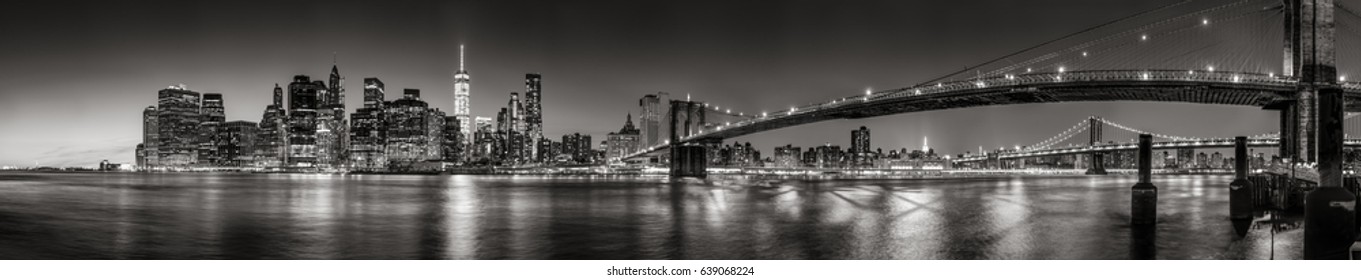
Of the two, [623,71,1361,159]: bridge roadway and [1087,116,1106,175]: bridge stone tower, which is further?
[1087,116,1106,175]: bridge stone tower

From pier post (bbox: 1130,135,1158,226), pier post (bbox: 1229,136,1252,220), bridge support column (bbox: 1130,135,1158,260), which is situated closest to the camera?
bridge support column (bbox: 1130,135,1158,260)

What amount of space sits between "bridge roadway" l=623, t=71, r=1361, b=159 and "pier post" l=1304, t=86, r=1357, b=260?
Answer: 827 inches

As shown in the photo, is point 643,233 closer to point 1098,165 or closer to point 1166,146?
point 1166,146

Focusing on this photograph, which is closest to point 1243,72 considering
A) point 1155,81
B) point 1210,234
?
point 1155,81

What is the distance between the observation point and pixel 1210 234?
41.8 feet

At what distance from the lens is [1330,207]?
6520 mm

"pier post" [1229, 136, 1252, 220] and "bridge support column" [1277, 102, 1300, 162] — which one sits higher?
"bridge support column" [1277, 102, 1300, 162]

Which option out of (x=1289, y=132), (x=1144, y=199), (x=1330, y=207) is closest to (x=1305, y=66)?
(x=1289, y=132)

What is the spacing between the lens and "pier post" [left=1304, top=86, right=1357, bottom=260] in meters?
6.49

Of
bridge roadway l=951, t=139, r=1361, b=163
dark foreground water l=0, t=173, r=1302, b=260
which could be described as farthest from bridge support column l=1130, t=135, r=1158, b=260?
bridge roadway l=951, t=139, r=1361, b=163

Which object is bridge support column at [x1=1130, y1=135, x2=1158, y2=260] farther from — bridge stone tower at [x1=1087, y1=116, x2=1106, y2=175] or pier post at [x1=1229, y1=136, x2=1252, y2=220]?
bridge stone tower at [x1=1087, y1=116, x2=1106, y2=175]
